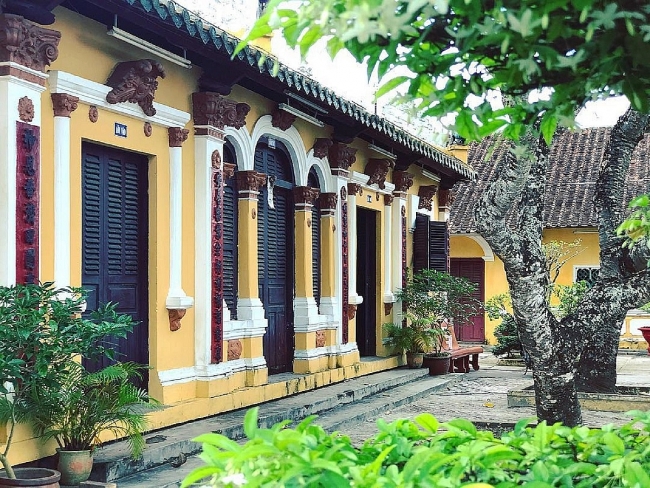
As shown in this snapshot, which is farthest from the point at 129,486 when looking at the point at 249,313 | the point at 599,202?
the point at 599,202

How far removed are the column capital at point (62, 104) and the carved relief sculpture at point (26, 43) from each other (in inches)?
11.7

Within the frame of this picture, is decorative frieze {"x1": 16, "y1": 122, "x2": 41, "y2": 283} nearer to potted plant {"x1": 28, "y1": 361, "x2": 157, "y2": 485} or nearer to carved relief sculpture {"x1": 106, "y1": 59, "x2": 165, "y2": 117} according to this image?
potted plant {"x1": 28, "y1": 361, "x2": 157, "y2": 485}

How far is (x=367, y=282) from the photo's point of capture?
14.9 meters

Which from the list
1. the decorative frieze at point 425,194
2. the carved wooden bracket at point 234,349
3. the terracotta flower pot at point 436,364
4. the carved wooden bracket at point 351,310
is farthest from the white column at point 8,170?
the decorative frieze at point 425,194

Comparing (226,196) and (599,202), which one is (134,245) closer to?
(226,196)

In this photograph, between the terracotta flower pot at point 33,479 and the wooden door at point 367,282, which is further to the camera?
the wooden door at point 367,282

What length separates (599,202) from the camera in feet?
36.8

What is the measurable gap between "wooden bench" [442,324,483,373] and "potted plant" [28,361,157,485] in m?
9.62

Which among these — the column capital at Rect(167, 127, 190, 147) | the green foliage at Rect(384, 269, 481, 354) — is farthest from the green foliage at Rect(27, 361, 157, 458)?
the green foliage at Rect(384, 269, 481, 354)

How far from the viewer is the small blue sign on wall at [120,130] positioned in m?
7.97

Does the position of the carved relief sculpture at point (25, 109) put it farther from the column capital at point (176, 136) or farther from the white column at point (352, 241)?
the white column at point (352, 241)

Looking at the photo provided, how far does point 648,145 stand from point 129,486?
821 inches

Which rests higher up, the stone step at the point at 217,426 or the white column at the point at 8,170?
the white column at the point at 8,170

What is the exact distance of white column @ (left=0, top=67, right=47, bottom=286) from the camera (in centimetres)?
646
